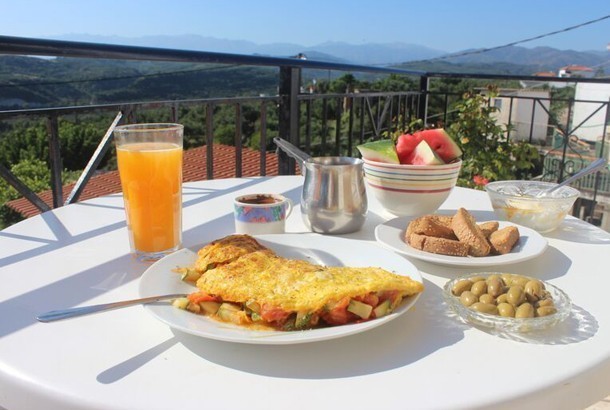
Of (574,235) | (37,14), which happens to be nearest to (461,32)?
(37,14)

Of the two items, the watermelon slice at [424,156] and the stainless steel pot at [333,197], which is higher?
the watermelon slice at [424,156]

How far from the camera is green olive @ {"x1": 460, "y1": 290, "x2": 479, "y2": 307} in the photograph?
0.66 metres

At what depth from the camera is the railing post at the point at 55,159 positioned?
1646 mm

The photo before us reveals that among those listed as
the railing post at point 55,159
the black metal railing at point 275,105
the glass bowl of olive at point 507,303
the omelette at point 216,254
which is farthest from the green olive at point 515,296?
the railing post at point 55,159

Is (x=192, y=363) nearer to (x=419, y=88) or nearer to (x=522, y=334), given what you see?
(x=522, y=334)

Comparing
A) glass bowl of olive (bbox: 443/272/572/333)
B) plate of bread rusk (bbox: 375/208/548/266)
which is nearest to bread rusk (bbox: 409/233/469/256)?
plate of bread rusk (bbox: 375/208/548/266)

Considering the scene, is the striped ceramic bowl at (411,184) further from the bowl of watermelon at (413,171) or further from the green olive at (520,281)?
the green olive at (520,281)

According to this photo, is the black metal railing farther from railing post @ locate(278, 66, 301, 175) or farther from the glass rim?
the glass rim

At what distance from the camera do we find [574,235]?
1.06 m

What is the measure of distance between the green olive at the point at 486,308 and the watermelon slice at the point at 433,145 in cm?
63

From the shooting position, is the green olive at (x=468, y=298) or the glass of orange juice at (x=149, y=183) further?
the glass of orange juice at (x=149, y=183)

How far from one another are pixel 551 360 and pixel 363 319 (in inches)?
8.6

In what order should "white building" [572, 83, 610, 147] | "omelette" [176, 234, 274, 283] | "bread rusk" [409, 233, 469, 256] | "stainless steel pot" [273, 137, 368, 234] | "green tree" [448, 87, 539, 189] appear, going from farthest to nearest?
"green tree" [448, 87, 539, 189] < "white building" [572, 83, 610, 147] < "stainless steel pot" [273, 137, 368, 234] < "bread rusk" [409, 233, 469, 256] < "omelette" [176, 234, 274, 283]

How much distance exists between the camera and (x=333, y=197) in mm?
1011
